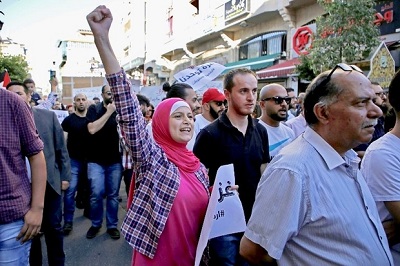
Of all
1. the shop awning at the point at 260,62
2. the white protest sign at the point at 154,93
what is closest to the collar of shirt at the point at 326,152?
the white protest sign at the point at 154,93

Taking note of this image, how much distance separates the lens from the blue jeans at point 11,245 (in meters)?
1.87

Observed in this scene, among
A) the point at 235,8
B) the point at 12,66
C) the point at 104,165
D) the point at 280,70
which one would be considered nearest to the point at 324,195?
the point at 104,165

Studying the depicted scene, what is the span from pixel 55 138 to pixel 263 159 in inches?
86.0

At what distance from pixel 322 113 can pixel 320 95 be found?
0.28ft

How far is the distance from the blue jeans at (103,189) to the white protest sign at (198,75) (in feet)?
5.65

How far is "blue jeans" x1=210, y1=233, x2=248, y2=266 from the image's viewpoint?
2.64 m

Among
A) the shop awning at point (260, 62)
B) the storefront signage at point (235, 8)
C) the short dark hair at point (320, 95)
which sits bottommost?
the short dark hair at point (320, 95)

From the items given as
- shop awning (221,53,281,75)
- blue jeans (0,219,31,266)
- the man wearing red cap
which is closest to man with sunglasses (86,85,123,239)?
the man wearing red cap

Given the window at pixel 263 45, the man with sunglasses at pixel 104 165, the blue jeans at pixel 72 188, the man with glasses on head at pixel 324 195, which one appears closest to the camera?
the man with glasses on head at pixel 324 195

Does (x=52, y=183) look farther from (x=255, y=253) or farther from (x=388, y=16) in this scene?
(x=388, y=16)

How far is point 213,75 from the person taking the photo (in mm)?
5688

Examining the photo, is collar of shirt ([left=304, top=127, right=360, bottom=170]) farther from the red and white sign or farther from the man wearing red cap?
the red and white sign

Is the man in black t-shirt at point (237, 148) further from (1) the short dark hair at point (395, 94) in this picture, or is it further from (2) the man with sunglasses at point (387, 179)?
(1) the short dark hair at point (395, 94)

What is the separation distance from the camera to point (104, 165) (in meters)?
4.81
